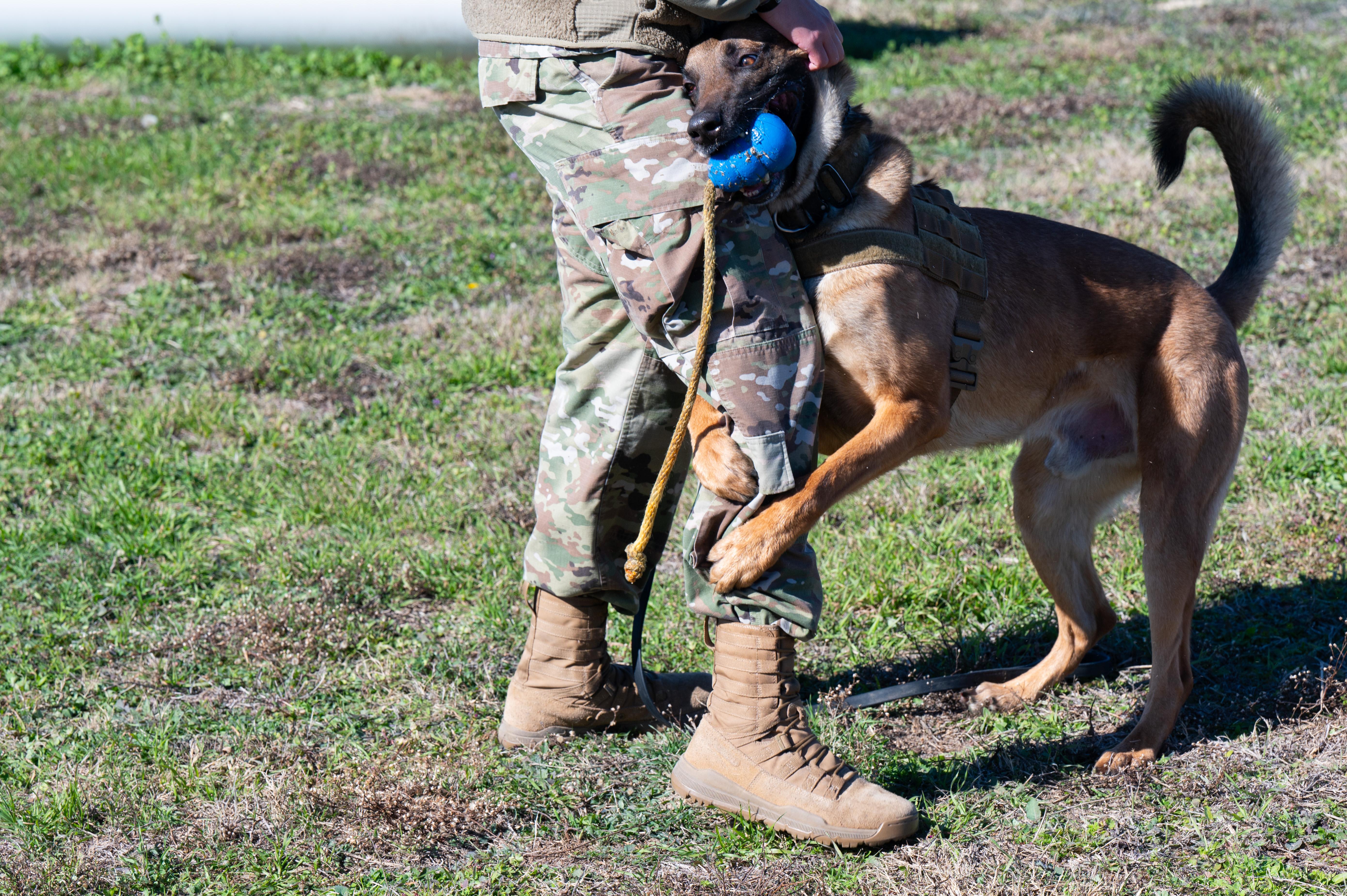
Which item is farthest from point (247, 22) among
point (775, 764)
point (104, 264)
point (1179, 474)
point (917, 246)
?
point (775, 764)

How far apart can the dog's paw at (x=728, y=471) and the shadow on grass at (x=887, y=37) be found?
489 inches

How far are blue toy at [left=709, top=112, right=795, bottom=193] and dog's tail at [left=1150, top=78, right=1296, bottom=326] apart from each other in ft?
4.68

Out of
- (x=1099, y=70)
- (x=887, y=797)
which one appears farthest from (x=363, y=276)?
(x=1099, y=70)

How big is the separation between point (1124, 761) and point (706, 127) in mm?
1777

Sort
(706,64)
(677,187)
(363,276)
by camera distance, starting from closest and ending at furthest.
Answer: (677,187), (706,64), (363,276)

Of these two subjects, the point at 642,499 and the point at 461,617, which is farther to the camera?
the point at 461,617

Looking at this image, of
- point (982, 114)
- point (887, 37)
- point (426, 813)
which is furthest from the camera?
point (887, 37)

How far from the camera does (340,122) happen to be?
414 inches

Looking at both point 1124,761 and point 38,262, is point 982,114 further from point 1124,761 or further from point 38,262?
point 1124,761

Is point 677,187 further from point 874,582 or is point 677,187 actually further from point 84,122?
point 84,122

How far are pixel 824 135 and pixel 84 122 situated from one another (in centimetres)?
1020

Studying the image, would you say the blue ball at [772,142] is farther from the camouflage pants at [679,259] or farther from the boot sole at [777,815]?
the boot sole at [777,815]

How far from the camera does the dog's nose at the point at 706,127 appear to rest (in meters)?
2.20

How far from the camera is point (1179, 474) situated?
113 inches
